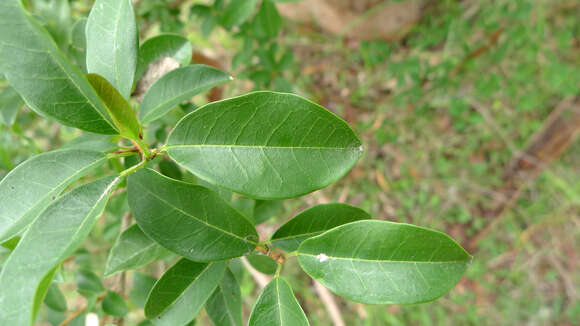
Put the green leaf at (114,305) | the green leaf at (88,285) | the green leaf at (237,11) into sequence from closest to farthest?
the green leaf at (114,305)
the green leaf at (88,285)
the green leaf at (237,11)

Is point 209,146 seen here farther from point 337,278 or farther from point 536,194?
point 536,194

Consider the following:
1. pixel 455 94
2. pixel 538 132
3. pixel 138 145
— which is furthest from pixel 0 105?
pixel 538 132

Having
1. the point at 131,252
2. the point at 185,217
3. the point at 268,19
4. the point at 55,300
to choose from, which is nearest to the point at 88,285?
the point at 55,300

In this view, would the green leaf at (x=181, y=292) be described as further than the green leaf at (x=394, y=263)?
Yes

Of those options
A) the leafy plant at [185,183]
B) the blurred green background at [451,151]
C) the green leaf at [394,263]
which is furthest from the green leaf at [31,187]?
the blurred green background at [451,151]

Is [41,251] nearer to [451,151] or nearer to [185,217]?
[185,217]

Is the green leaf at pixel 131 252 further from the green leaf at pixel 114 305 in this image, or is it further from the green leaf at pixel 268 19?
the green leaf at pixel 268 19

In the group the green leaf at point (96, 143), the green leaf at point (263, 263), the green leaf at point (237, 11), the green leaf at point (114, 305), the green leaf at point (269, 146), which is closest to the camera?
the green leaf at point (269, 146)
